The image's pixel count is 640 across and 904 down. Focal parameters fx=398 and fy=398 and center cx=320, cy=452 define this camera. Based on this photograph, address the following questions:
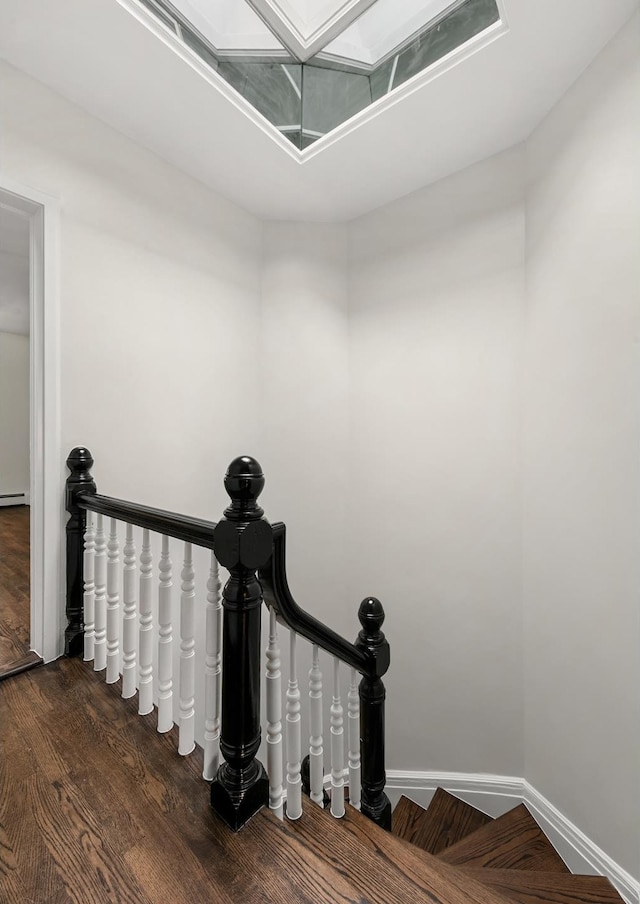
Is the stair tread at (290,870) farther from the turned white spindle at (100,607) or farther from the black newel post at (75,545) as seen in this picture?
the black newel post at (75,545)

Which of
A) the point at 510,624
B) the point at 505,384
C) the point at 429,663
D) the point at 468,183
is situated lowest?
the point at 429,663

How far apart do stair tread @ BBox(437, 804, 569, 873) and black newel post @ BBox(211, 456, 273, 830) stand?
1.36 m

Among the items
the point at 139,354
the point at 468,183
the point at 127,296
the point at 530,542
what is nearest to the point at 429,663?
the point at 530,542

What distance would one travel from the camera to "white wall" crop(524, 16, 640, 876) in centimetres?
147

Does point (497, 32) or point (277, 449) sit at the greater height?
point (497, 32)

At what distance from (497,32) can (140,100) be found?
1.47 meters

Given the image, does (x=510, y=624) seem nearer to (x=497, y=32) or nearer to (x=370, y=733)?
(x=370, y=733)

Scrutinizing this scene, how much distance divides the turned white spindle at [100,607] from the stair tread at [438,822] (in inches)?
72.5

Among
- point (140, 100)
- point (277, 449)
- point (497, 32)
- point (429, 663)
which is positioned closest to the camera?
point (497, 32)

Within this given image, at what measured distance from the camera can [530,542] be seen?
2064 millimetres

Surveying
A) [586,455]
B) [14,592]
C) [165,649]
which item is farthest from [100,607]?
[586,455]

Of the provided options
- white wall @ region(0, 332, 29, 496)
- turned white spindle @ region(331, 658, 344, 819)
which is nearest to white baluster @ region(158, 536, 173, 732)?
turned white spindle @ region(331, 658, 344, 819)

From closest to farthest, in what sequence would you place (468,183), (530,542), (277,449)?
1. (530,542)
2. (468,183)
3. (277,449)

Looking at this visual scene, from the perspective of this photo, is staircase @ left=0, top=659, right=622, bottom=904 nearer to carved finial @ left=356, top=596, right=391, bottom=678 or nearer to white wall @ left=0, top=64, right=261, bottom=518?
carved finial @ left=356, top=596, right=391, bottom=678
